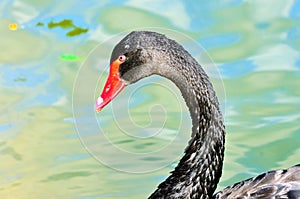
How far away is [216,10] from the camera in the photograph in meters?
6.18

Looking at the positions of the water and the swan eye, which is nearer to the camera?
the swan eye

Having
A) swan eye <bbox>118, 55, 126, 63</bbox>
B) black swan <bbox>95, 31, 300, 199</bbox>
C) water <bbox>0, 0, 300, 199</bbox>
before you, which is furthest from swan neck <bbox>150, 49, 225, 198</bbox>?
water <bbox>0, 0, 300, 199</bbox>

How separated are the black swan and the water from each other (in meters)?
0.88

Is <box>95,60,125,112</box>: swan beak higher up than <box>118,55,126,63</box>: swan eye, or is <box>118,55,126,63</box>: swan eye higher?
<box>118,55,126,63</box>: swan eye

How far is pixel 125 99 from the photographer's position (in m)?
4.98

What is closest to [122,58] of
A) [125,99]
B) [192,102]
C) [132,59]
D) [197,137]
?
[132,59]

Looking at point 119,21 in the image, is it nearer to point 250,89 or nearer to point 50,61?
point 50,61

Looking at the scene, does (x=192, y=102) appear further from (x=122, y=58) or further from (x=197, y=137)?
(x=122, y=58)

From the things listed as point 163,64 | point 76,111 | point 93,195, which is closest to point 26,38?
point 76,111

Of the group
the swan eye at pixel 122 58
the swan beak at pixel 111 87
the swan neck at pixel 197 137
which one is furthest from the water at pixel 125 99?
the swan eye at pixel 122 58

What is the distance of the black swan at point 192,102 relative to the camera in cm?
307

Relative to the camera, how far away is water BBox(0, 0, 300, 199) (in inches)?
168

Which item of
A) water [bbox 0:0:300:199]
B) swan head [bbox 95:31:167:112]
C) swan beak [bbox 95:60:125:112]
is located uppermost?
water [bbox 0:0:300:199]

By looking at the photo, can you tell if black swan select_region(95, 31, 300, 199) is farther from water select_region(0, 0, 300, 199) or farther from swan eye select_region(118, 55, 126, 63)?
water select_region(0, 0, 300, 199)
